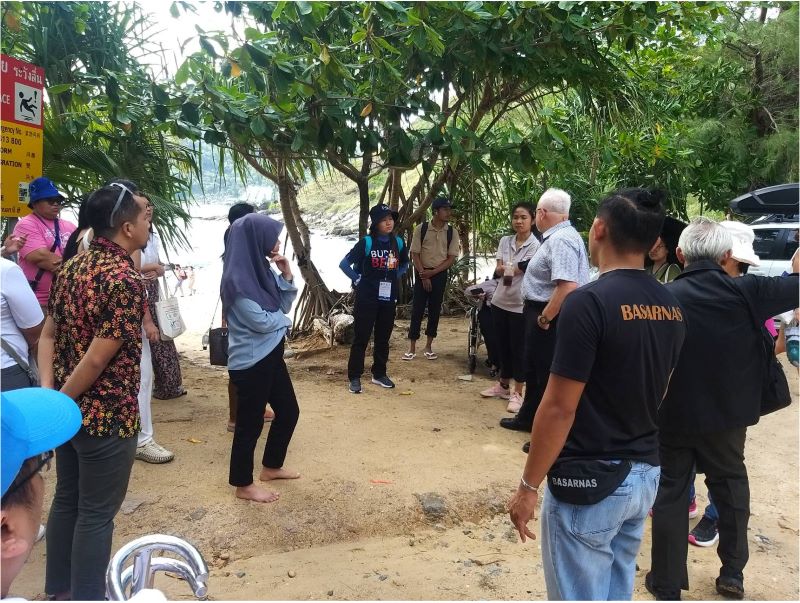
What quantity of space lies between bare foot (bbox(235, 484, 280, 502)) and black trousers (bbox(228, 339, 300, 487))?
0.03m

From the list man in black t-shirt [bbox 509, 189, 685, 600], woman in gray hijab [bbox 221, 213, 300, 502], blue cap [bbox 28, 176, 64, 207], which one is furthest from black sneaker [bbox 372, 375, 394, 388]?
man in black t-shirt [bbox 509, 189, 685, 600]

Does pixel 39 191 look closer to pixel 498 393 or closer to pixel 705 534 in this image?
pixel 498 393

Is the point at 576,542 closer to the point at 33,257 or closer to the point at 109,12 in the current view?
the point at 33,257

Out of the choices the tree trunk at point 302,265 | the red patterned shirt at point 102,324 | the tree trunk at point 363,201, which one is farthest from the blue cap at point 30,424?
the tree trunk at point 302,265

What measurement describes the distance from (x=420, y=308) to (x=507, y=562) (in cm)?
385

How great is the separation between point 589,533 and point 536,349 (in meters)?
2.61

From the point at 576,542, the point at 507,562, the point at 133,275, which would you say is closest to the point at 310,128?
the point at 133,275

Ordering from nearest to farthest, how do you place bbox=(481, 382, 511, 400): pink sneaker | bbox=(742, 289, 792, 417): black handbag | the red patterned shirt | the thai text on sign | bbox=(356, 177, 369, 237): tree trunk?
the red patterned shirt → bbox=(742, 289, 792, 417): black handbag → the thai text on sign → bbox=(481, 382, 511, 400): pink sneaker → bbox=(356, 177, 369, 237): tree trunk

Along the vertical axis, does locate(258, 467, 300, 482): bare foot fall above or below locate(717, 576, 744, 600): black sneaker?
Answer: below

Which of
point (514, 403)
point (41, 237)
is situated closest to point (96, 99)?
point (41, 237)

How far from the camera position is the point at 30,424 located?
44.8 inches

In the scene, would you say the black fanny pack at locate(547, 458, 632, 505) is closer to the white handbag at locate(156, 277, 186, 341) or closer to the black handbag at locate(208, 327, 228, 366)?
the black handbag at locate(208, 327, 228, 366)

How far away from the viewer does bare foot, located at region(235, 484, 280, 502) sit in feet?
11.1

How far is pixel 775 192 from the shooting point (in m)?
6.54
